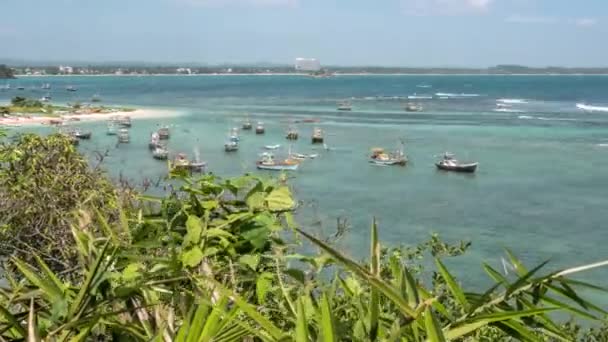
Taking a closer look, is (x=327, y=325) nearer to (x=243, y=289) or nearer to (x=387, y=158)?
(x=243, y=289)

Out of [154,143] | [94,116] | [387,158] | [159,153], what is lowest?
[94,116]

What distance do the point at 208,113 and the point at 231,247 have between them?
55.9 metres

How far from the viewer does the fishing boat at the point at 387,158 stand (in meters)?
28.4

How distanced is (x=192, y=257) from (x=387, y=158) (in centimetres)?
2768

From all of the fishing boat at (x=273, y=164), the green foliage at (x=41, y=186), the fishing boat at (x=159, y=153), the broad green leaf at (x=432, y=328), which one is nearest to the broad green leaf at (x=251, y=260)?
the broad green leaf at (x=432, y=328)

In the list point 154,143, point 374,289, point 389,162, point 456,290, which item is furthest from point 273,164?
point 374,289

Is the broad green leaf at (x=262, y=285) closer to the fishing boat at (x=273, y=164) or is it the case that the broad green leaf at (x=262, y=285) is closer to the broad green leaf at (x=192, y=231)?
the broad green leaf at (x=192, y=231)

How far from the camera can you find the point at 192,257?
138 cm

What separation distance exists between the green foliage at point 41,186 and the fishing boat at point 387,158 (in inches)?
856

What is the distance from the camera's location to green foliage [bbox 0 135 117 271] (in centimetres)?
608

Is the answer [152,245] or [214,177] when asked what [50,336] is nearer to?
[152,245]

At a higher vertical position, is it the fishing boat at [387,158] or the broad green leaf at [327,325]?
the broad green leaf at [327,325]

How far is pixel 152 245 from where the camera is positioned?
1.43 metres

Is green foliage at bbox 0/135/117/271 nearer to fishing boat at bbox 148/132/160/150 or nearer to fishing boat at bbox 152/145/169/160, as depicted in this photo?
fishing boat at bbox 152/145/169/160
